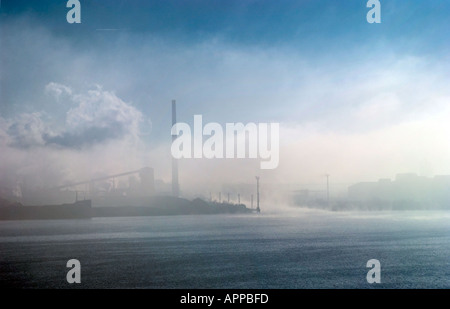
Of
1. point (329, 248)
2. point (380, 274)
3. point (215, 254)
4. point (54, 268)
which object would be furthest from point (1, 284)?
point (329, 248)

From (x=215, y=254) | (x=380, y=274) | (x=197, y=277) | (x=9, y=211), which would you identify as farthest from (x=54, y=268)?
(x=9, y=211)

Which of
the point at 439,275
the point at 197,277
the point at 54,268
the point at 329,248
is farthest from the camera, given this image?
the point at 329,248

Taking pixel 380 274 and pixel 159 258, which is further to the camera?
pixel 159 258

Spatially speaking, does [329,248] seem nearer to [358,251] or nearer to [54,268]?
[358,251]

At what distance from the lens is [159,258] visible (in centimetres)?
4119

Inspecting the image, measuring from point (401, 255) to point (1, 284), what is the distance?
34.1 m

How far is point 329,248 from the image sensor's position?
4975cm

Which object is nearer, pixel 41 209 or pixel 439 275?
pixel 439 275

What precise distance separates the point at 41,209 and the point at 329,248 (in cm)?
11968
